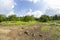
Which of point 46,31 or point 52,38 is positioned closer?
point 52,38

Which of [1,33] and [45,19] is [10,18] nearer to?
[45,19]

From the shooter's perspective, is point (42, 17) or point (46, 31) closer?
point (46, 31)

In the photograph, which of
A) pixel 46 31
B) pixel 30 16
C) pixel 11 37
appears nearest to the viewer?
pixel 11 37

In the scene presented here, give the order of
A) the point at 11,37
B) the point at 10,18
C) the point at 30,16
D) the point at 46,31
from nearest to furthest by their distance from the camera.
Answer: the point at 11,37
the point at 46,31
the point at 30,16
the point at 10,18

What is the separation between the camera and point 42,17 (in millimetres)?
51938

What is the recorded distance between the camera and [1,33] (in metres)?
16.9

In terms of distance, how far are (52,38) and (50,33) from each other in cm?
143

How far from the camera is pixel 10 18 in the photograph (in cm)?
5806

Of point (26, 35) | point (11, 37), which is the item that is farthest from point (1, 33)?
point (26, 35)

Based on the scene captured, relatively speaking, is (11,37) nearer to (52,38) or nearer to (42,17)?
(52,38)

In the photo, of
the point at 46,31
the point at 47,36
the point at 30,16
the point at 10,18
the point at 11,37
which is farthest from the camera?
the point at 10,18

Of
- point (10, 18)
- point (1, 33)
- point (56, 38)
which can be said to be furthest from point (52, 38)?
point (10, 18)

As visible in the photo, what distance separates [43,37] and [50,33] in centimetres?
147

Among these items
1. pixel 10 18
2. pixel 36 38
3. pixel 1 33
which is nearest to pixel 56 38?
pixel 36 38
